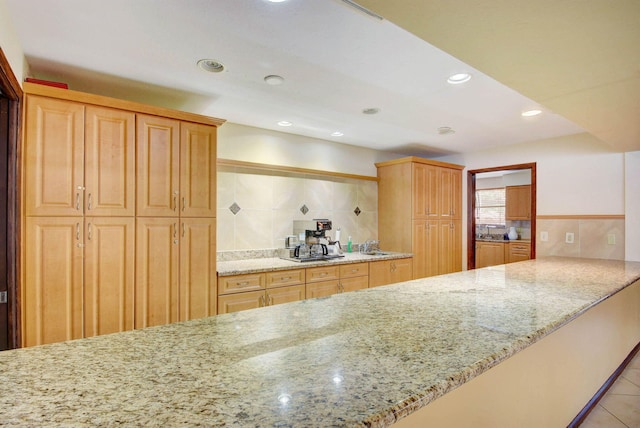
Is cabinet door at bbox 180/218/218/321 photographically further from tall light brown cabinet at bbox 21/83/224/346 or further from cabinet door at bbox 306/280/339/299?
cabinet door at bbox 306/280/339/299

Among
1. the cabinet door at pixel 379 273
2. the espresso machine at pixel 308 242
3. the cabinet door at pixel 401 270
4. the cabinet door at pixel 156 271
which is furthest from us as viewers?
the cabinet door at pixel 401 270

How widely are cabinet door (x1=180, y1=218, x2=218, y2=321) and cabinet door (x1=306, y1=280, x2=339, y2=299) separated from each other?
3.05 feet

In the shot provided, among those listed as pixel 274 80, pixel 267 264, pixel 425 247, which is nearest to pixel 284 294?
pixel 267 264

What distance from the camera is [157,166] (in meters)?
2.44

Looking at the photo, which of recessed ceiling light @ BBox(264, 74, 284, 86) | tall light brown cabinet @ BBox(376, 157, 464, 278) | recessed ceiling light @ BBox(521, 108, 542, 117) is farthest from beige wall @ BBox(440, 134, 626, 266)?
recessed ceiling light @ BBox(264, 74, 284, 86)

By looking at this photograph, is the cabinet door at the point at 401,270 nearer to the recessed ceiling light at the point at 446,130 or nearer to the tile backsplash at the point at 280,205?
the tile backsplash at the point at 280,205

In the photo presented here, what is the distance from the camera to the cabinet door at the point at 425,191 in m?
4.23

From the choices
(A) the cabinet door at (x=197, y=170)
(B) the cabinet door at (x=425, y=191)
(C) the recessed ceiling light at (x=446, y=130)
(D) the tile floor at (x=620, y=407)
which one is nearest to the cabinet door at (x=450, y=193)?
(B) the cabinet door at (x=425, y=191)

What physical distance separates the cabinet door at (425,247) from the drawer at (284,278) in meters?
1.73

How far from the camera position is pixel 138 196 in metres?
2.36

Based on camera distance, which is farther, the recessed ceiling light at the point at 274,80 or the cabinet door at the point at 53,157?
the recessed ceiling light at the point at 274,80

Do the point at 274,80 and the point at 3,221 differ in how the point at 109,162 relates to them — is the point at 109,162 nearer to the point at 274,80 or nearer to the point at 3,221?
the point at 3,221

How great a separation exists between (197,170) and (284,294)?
1.36 metres

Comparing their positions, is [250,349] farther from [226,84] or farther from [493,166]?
[493,166]
